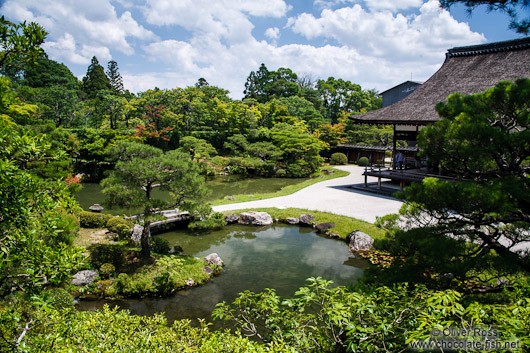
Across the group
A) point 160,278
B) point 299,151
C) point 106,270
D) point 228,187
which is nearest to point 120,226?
point 106,270

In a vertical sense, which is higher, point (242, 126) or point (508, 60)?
point (508, 60)

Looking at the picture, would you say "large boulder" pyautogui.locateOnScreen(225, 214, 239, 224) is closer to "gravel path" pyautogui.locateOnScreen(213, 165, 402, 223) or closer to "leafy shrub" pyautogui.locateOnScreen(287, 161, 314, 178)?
"gravel path" pyautogui.locateOnScreen(213, 165, 402, 223)

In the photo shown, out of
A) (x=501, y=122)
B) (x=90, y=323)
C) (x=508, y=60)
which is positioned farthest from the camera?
(x=508, y=60)

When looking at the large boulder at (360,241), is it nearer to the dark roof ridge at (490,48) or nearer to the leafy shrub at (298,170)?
the dark roof ridge at (490,48)

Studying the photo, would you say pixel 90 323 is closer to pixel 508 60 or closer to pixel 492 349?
pixel 492 349

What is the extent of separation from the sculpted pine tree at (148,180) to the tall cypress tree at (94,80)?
3264 cm

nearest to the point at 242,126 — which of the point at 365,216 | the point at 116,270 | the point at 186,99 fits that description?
the point at 186,99

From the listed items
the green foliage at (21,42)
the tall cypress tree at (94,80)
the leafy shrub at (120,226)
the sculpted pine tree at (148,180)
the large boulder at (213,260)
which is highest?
the tall cypress tree at (94,80)

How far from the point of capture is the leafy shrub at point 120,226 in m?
9.20

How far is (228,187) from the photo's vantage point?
18.6m

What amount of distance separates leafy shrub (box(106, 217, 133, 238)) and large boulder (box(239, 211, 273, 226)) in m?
3.72

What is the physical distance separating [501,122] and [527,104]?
367 mm

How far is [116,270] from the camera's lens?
6984 mm

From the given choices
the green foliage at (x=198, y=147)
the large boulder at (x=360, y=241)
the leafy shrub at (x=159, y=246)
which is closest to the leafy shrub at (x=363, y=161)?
the green foliage at (x=198, y=147)
